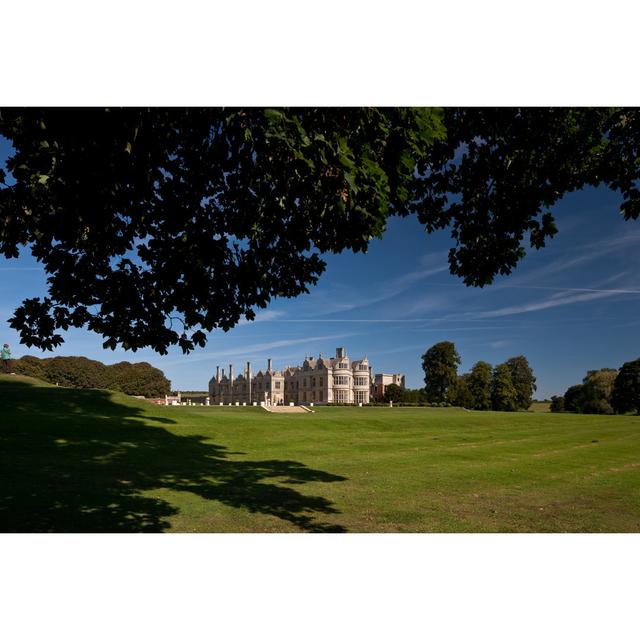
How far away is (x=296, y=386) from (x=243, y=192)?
39134 mm

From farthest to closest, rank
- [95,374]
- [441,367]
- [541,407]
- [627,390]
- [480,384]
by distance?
1. [95,374]
2. [480,384]
3. [541,407]
4. [441,367]
5. [627,390]

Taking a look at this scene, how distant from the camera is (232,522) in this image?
21.3 feet

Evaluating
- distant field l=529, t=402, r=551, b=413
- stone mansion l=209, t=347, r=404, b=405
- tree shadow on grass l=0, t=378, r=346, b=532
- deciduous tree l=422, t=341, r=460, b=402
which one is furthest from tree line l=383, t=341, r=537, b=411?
stone mansion l=209, t=347, r=404, b=405

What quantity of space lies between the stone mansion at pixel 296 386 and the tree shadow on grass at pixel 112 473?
15331 mm

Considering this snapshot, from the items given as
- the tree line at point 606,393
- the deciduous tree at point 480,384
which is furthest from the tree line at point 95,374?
the tree line at point 606,393

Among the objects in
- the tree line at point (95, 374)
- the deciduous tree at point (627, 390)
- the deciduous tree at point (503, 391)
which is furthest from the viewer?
the tree line at point (95, 374)

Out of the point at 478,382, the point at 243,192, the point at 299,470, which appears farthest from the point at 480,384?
the point at 243,192

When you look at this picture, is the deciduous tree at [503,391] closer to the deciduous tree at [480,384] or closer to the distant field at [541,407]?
the deciduous tree at [480,384]

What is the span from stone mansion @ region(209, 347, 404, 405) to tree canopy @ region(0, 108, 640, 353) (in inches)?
818

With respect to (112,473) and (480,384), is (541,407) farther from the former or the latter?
(112,473)

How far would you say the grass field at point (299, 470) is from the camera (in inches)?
263

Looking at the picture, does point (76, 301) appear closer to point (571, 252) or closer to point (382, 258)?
point (382, 258)

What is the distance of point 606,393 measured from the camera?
11.4 meters

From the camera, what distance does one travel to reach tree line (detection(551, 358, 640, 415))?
9.99 meters
